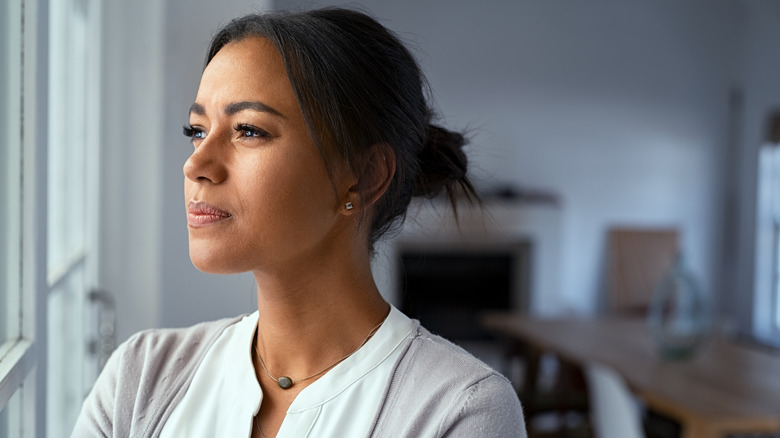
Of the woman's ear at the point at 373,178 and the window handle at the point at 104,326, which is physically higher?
the woman's ear at the point at 373,178

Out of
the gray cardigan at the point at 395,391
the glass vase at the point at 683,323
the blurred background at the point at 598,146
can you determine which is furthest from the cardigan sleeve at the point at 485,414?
the blurred background at the point at 598,146

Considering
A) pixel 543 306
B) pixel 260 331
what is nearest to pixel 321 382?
pixel 260 331

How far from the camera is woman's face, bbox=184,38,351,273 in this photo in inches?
35.4

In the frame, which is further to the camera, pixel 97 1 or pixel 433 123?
pixel 97 1

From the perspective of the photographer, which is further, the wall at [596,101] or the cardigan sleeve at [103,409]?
the wall at [596,101]

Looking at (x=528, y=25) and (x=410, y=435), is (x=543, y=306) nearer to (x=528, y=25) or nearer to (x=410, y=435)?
(x=528, y=25)

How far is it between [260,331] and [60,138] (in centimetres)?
85

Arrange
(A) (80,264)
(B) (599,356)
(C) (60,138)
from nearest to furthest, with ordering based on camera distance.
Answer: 1. (C) (60,138)
2. (A) (80,264)
3. (B) (599,356)

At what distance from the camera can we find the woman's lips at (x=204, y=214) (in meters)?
0.90

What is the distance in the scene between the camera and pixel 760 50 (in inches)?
237

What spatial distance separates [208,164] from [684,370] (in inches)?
102

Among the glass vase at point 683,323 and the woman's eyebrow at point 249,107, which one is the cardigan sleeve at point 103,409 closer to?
the woman's eyebrow at point 249,107

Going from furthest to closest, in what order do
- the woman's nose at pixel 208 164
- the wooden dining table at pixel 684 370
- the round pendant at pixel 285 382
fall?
the wooden dining table at pixel 684 370, the round pendant at pixel 285 382, the woman's nose at pixel 208 164

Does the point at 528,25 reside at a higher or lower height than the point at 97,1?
higher
